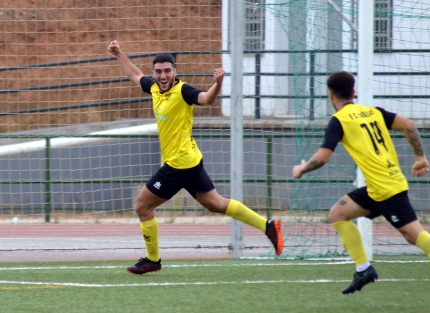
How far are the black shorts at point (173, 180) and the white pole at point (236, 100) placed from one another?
46.8 inches

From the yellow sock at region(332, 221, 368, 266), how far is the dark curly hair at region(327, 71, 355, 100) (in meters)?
0.97

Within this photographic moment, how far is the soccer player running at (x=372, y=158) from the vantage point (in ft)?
19.7

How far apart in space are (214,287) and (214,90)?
166 cm

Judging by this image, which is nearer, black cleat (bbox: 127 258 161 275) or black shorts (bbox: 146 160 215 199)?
black shorts (bbox: 146 160 215 199)

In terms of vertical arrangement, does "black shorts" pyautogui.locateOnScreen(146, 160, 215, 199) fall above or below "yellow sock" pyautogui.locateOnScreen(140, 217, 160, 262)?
above

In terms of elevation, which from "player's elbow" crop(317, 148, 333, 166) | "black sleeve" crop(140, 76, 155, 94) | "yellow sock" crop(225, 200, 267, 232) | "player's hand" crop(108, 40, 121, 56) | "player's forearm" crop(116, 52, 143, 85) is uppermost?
"player's hand" crop(108, 40, 121, 56)

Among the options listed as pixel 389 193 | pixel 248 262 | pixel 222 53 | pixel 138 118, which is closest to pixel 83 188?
pixel 138 118

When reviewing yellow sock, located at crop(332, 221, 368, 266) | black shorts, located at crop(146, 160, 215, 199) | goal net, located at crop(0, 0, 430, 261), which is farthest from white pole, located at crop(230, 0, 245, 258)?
yellow sock, located at crop(332, 221, 368, 266)

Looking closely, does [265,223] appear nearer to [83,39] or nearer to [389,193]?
[389,193]

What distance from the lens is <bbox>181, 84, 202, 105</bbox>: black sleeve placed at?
7281 mm

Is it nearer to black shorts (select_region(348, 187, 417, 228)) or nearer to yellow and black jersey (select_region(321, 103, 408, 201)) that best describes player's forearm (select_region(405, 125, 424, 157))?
yellow and black jersey (select_region(321, 103, 408, 201))

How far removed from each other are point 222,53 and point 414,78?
2605mm

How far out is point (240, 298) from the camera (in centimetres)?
654

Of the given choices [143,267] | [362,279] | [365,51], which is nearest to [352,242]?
[362,279]
